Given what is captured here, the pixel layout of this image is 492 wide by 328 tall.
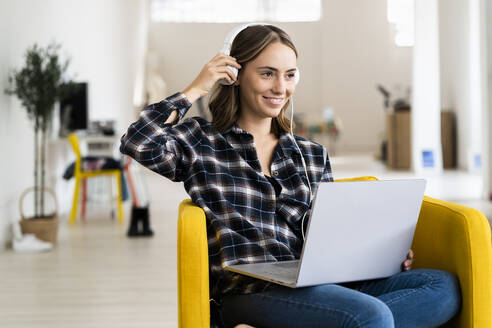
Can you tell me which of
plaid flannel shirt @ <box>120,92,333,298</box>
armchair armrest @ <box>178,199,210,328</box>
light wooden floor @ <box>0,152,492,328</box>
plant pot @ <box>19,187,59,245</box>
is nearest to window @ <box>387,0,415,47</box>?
light wooden floor @ <box>0,152,492,328</box>

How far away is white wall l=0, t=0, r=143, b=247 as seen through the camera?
16.7 feet

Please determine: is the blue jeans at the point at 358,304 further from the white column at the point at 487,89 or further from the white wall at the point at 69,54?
the white column at the point at 487,89

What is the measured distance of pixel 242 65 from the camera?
6.23 ft

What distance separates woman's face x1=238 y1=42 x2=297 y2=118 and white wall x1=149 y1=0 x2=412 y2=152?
12.9 m

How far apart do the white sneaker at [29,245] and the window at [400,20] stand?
11.0 metres

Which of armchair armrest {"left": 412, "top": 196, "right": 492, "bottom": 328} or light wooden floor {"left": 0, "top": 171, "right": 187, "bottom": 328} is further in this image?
light wooden floor {"left": 0, "top": 171, "right": 187, "bottom": 328}

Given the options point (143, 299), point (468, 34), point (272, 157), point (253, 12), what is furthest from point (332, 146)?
point (272, 157)

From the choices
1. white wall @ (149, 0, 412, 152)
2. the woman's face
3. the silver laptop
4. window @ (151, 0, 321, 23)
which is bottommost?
the silver laptop

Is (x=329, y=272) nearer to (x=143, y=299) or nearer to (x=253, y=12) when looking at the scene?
(x=143, y=299)

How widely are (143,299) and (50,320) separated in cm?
51

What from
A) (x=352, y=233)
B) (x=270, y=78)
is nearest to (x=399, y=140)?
(x=270, y=78)

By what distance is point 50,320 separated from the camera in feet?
10.3

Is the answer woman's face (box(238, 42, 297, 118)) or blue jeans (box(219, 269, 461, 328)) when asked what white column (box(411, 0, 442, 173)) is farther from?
blue jeans (box(219, 269, 461, 328))

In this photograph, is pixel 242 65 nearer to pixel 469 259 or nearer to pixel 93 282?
pixel 469 259
